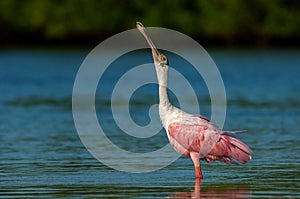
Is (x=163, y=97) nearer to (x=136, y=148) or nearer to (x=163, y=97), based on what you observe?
(x=163, y=97)

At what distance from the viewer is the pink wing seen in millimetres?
14258

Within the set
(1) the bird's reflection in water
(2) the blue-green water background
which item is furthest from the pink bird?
(1) the bird's reflection in water

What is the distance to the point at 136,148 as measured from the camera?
18328mm

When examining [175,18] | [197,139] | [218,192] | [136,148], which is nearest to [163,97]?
[197,139]

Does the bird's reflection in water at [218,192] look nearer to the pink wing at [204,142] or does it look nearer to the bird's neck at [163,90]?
the pink wing at [204,142]

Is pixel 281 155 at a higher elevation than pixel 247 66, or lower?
lower

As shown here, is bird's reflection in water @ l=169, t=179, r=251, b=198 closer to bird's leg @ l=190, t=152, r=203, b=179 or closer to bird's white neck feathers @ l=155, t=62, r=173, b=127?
bird's leg @ l=190, t=152, r=203, b=179

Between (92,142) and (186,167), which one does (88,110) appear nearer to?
(92,142)

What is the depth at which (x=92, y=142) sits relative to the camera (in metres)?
19.2

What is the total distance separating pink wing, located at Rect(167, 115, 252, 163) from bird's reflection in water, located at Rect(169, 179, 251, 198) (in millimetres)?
591

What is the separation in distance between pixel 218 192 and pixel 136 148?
202 inches

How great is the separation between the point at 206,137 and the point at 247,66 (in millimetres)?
38057

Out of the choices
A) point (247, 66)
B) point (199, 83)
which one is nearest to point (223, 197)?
point (199, 83)

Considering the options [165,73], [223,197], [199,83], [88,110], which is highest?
[199,83]
